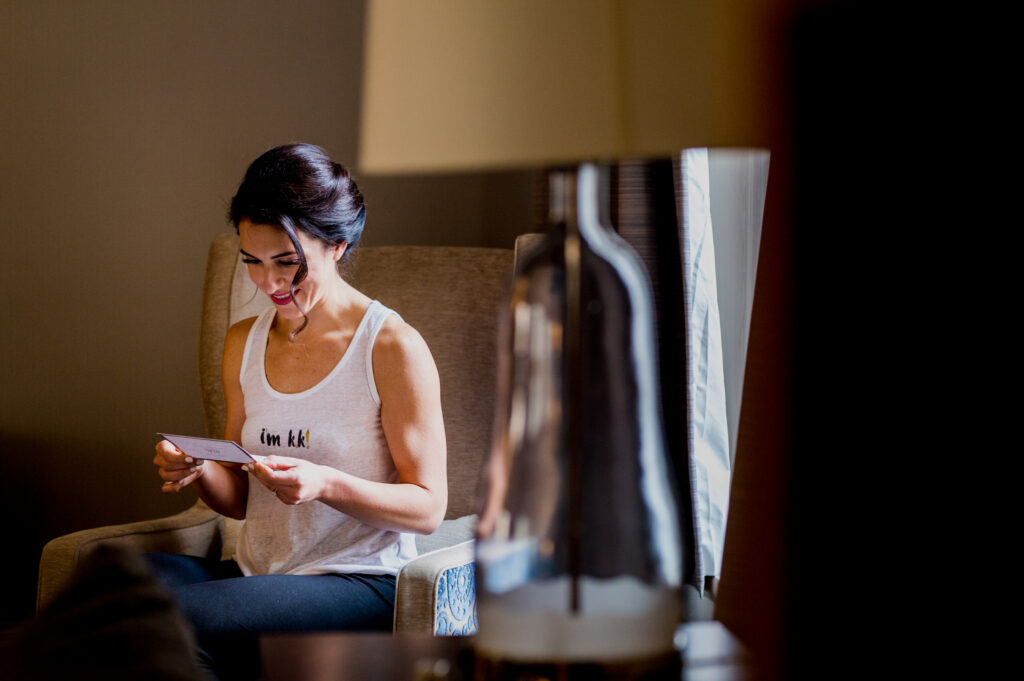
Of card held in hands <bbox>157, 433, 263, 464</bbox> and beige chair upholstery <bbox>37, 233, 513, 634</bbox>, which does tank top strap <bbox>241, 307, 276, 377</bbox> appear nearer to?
beige chair upholstery <bbox>37, 233, 513, 634</bbox>

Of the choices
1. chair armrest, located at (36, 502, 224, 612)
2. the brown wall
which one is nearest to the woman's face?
chair armrest, located at (36, 502, 224, 612)

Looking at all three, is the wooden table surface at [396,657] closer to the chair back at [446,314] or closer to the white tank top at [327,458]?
the white tank top at [327,458]

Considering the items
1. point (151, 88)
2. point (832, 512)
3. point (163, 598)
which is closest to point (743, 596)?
point (832, 512)

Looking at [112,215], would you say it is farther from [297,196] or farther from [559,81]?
[559,81]

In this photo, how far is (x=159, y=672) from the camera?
56 centimetres

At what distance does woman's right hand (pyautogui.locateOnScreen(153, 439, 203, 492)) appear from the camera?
1542mm

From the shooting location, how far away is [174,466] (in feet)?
5.09

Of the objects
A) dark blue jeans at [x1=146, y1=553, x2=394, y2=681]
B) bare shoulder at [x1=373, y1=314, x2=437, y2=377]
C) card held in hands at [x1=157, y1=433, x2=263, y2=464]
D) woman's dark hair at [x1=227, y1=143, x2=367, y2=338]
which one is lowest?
dark blue jeans at [x1=146, y1=553, x2=394, y2=681]

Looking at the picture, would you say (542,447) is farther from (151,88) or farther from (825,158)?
(151,88)

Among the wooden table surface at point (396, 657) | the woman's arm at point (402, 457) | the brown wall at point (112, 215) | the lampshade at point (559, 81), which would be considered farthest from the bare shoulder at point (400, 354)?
the brown wall at point (112, 215)

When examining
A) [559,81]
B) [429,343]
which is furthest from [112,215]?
[559,81]

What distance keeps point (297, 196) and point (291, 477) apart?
0.48m

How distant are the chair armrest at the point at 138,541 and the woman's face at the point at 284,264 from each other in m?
0.46

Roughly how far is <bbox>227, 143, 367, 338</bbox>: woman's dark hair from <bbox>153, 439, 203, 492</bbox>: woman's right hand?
0.31 meters
